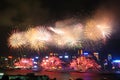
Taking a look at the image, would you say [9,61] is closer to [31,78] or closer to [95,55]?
[95,55]

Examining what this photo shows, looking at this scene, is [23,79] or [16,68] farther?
[16,68]

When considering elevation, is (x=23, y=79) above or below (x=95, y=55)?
below

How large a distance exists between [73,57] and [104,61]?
20649 millimetres

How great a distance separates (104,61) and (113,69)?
924 centimetres

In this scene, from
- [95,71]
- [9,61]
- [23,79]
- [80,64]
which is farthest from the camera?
[9,61]

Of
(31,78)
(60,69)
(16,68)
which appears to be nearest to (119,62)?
(60,69)

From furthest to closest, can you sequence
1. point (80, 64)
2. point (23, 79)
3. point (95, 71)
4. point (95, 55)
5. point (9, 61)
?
1. point (9, 61)
2. point (95, 55)
3. point (95, 71)
4. point (80, 64)
5. point (23, 79)

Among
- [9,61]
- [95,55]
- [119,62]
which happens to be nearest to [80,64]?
[95,55]

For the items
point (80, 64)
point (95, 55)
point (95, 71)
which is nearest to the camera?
point (80, 64)

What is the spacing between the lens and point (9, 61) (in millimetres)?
181250

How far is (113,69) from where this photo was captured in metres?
162

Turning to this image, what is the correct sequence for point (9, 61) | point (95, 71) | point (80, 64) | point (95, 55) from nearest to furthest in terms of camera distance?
1. point (80, 64)
2. point (95, 71)
3. point (95, 55)
4. point (9, 61)

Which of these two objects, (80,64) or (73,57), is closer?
(80,64)

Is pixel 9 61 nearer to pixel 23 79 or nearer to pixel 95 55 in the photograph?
pixel 95 55
